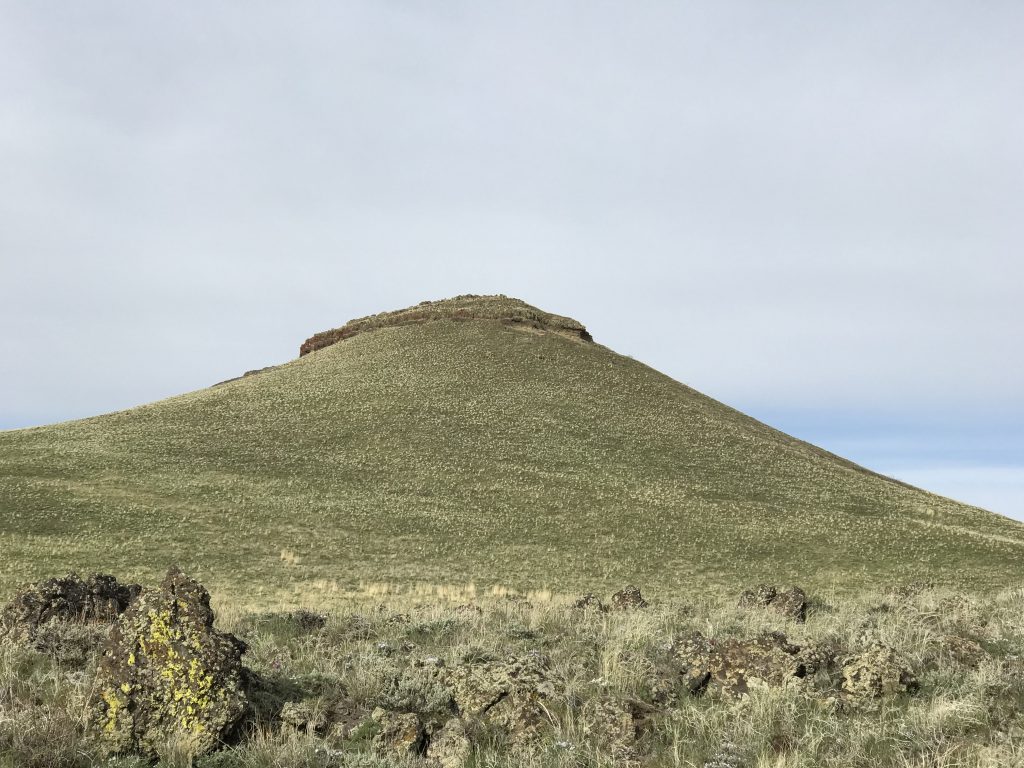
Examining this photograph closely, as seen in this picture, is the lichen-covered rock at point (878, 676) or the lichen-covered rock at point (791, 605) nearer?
the lichen-covered rock at point (878, 676)

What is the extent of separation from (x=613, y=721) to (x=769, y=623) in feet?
20.1

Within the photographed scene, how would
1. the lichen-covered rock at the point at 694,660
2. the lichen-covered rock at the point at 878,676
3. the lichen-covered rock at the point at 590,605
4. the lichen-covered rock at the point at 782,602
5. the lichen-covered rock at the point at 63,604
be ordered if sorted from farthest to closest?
the lichen-covered rock at the point at 782,602
the lichen-covered rock at the point at 590,605
the lichen-covered rock at the point at 63,604
the lichen-covered rock at the point at 694,660
the lichen-covered rock at the point at 878,676

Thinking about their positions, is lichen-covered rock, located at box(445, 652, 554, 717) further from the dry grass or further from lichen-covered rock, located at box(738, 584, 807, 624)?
lichen-covered rock, located at box(738, 584, 807, 624)

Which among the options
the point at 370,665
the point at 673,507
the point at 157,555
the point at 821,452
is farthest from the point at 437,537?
the point at 821,452

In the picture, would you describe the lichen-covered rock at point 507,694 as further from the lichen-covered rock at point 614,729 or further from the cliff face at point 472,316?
the cliff face at point 472,316

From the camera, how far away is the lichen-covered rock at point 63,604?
31.2ft

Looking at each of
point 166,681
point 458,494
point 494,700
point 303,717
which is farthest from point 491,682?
point 458,494

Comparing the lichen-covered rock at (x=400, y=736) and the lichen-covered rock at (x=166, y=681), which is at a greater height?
the lichen-covered rock at (x=166, y=681)

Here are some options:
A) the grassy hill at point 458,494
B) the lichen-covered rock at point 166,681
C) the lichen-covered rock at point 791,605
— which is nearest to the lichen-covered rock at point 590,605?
the lichen-covered rock at point 791,605

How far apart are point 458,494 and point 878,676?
35.5m

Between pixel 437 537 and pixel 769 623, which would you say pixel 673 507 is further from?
pixel 769 623

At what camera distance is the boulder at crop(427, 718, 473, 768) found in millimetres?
5520

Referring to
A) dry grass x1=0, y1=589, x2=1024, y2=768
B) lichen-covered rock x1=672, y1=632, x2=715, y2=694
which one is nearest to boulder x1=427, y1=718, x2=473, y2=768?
dry grass x1=0, y1=589, x2=1024, y2=768

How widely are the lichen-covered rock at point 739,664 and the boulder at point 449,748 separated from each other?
2525mm
